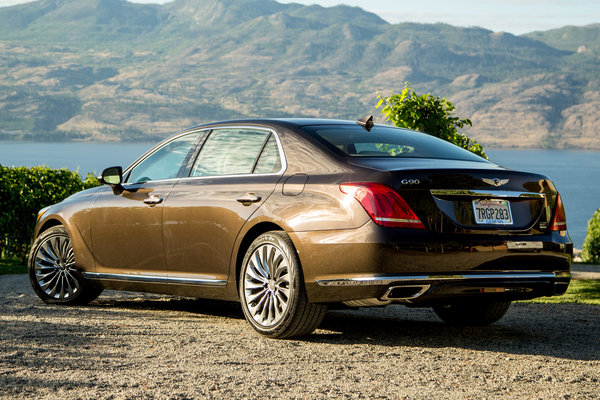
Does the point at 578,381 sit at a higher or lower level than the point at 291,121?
lower

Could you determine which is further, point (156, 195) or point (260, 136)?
point (156, 195)

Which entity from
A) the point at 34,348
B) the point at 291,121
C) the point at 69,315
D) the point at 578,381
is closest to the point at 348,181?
the point at 291,121

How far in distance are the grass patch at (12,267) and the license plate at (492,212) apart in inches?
386

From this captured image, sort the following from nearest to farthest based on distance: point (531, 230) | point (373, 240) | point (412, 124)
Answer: point (373, 240)
point (531, 230)
point (412, 124)

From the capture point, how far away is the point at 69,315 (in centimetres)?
726

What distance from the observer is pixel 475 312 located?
22.9 ft

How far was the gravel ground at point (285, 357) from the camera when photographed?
4.48 meters

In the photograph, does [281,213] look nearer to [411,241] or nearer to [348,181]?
[348,181]

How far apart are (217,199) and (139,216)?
1060 mm

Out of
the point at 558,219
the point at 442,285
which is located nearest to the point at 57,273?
the point at 442,285

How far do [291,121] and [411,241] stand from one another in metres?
1.69

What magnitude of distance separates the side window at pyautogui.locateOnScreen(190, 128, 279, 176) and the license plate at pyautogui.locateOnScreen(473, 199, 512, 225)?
5.12 ft

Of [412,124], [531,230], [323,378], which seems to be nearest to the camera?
[323,378]

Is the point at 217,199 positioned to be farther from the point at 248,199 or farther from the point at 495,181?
the point at 495,181
